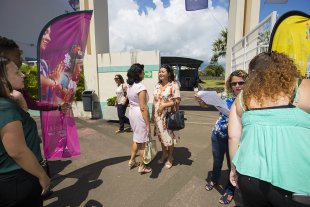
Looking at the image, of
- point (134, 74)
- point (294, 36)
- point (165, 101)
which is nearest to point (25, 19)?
point (134, 74)

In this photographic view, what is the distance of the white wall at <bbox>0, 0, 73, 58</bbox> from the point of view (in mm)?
23141

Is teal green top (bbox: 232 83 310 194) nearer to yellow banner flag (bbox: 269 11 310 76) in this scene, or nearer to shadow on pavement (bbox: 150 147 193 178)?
yellow banner flag (bbox: 269 11 310 76)

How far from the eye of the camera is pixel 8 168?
1417 millimetres

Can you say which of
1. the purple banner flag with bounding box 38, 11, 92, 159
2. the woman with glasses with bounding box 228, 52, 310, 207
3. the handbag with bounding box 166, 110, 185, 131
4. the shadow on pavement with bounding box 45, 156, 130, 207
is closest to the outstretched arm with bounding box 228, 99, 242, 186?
the woman with glasses with bounding box 228, 52, 310, 207

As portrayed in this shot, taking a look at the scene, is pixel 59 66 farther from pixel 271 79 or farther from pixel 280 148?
pixel 280 148

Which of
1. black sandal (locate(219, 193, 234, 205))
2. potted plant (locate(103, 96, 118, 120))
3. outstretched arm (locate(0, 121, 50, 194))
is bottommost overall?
black sandal (locate(219, 193, 234, 205))

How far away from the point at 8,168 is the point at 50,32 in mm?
2221

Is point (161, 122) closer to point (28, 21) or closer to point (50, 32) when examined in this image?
point (50, 32)

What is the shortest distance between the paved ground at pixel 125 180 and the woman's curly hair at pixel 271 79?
2.01 m

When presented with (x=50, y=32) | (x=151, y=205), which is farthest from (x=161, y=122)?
(x=50, y=32)

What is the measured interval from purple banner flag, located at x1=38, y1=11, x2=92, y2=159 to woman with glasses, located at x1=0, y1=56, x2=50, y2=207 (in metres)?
1.61

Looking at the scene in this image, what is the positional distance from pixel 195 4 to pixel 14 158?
778 centimetres

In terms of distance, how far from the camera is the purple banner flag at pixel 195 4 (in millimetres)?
7484

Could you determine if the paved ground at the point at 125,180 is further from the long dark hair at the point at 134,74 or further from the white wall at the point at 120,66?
the white wall at the point at 120,66
